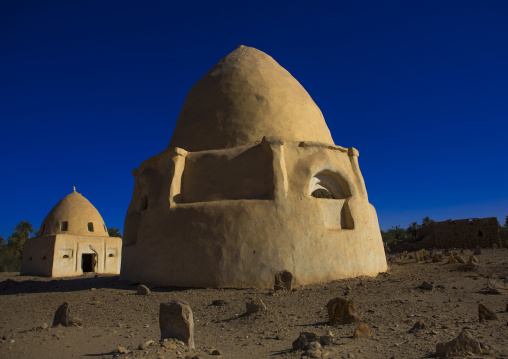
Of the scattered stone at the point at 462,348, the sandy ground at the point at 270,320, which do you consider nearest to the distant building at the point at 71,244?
the sandy ground at the point at 270,320

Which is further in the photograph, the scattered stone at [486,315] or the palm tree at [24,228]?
the palm tree at [24,228]

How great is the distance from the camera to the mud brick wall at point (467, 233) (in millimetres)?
15820

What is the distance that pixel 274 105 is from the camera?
363 inches

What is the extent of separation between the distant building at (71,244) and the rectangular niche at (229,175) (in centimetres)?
1023

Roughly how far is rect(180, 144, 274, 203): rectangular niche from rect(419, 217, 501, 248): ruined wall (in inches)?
494

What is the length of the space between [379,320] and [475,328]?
1.01 meters

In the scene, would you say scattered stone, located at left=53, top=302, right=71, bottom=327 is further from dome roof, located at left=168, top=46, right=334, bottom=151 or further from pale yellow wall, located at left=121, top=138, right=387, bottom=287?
dome roof, located at left=168, top=46, right=334, bottom=151

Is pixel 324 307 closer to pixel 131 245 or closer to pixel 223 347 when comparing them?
pixel 223 347

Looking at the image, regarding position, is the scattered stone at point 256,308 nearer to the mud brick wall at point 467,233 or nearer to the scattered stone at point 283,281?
the scattered stone at point 283,281

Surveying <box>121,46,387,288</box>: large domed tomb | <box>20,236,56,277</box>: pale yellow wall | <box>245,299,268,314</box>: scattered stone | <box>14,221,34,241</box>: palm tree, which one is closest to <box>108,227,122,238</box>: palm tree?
<box>14,221,34,241</box>: palm tree

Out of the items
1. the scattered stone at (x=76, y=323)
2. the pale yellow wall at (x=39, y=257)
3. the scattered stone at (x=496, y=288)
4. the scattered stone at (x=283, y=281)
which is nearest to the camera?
the scattered stone at (x=76, y=323)

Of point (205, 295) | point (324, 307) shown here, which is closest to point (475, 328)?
point (324, 307)

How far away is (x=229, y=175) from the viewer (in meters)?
7.92

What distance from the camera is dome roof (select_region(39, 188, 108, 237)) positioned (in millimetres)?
17292
